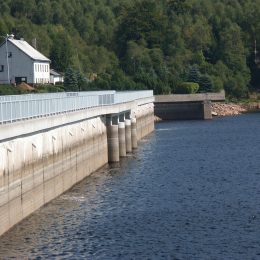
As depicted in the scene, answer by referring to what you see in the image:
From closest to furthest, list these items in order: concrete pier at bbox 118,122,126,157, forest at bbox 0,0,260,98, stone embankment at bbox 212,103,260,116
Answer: concrete pier at bbox 118,122,126,157
stone embankment at bbox 212,103,260,116
forest at bbox 0,0,260,98

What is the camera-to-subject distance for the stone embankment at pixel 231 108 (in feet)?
500

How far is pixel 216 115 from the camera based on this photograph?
491 feet

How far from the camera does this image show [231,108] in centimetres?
15912

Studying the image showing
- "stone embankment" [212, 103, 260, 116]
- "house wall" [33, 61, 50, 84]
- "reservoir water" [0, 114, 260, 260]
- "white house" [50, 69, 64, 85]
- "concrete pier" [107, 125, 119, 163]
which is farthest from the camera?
"stone embankment" [212, 103, 260, 116]

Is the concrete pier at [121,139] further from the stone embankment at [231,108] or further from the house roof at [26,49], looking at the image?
the stone embankment at [231,108]

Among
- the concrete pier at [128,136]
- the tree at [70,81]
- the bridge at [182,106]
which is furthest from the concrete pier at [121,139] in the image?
the bridge at [182,106]

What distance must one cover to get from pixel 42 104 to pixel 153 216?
30.3ft

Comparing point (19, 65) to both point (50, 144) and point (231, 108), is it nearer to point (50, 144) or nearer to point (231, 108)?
point (231, 108)

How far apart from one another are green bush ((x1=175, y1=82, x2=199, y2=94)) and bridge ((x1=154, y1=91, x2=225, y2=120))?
11454 millimetres

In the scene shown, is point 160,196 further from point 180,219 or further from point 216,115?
point 216,115

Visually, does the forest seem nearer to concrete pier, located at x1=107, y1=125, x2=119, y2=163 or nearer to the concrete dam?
concrete pier, located at x1=107, y1=125, x2=119, y2=163

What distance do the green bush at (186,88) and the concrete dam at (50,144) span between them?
76.1 metres

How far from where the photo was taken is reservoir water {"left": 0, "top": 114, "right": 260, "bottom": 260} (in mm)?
37531

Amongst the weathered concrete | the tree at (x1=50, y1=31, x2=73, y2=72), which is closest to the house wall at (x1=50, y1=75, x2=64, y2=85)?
the tree at (x1=50, y1=31, x2=73, y2=72)
